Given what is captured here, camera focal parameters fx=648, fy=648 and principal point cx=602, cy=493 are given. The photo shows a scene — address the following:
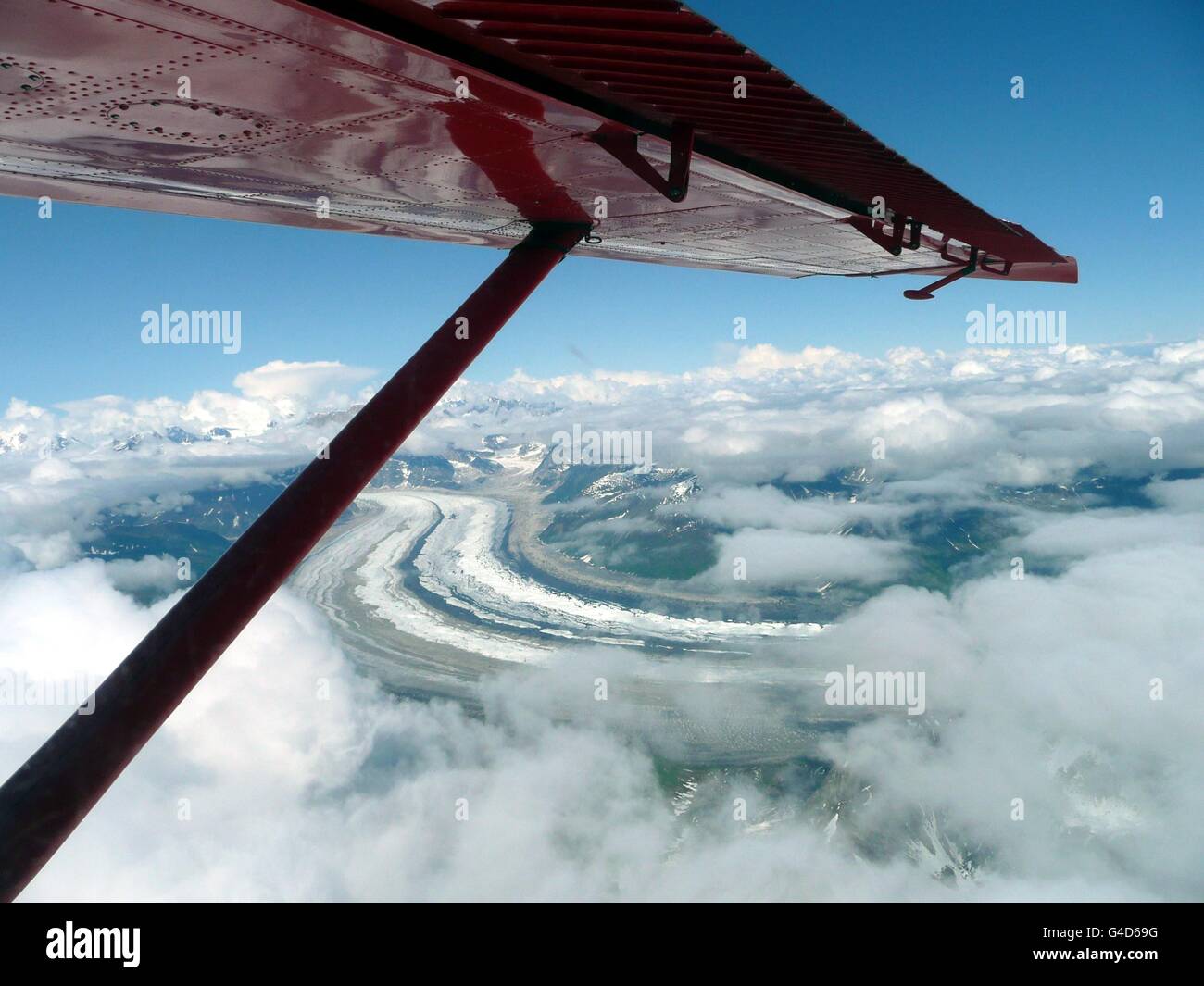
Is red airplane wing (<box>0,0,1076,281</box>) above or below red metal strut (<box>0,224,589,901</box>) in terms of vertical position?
above

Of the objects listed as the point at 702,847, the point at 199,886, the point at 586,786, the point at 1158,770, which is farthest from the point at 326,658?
the point at 1158,770

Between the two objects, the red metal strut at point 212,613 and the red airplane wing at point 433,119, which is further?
the red metal strut at point 212,613

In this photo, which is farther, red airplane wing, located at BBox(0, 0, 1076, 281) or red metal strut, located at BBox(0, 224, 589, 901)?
red metal strut, located at BBox(0, 224, 589, 901)

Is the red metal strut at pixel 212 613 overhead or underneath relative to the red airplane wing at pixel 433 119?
underneath

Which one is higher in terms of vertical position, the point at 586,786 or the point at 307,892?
the point at 586,786

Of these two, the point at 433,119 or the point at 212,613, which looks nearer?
the point at 433,119

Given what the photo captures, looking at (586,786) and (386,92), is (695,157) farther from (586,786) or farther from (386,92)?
(586,786)

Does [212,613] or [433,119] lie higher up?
[433,119]
